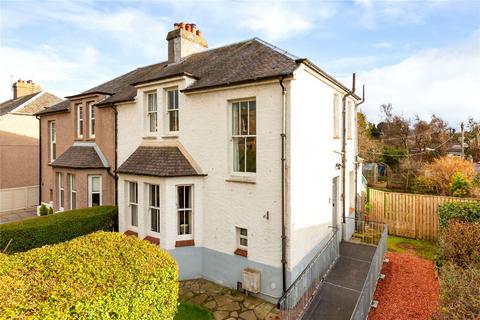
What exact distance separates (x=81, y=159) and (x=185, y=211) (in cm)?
805

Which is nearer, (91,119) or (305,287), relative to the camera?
(305,287)

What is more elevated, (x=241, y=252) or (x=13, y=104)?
(x=13, y=104)

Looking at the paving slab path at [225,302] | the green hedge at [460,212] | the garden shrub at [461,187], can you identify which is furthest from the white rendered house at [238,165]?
the garden shrub at [461,187]

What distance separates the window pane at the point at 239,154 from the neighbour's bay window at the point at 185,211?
7.30 ft

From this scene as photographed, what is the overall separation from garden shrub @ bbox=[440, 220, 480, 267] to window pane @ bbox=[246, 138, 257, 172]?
22.3 feet

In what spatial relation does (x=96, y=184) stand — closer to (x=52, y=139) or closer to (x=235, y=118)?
(x=52, y=139)

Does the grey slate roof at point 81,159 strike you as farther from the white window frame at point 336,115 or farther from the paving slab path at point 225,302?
the white window frame at point 336,115

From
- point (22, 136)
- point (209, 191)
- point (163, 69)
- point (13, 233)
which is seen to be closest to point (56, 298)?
point (209, 191)

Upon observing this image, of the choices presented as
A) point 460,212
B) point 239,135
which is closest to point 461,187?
point 460,212

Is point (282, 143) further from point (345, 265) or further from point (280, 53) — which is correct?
point (345, 265)

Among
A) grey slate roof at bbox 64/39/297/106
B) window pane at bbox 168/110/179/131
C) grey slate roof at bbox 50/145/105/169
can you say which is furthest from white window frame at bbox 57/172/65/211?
window pane at bbox 168/110/179/131

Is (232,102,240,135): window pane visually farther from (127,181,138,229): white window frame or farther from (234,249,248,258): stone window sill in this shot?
(127,181,138,229): white window frame

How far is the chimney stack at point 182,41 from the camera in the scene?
52.2ft

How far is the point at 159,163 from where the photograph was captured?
38.1 ft
